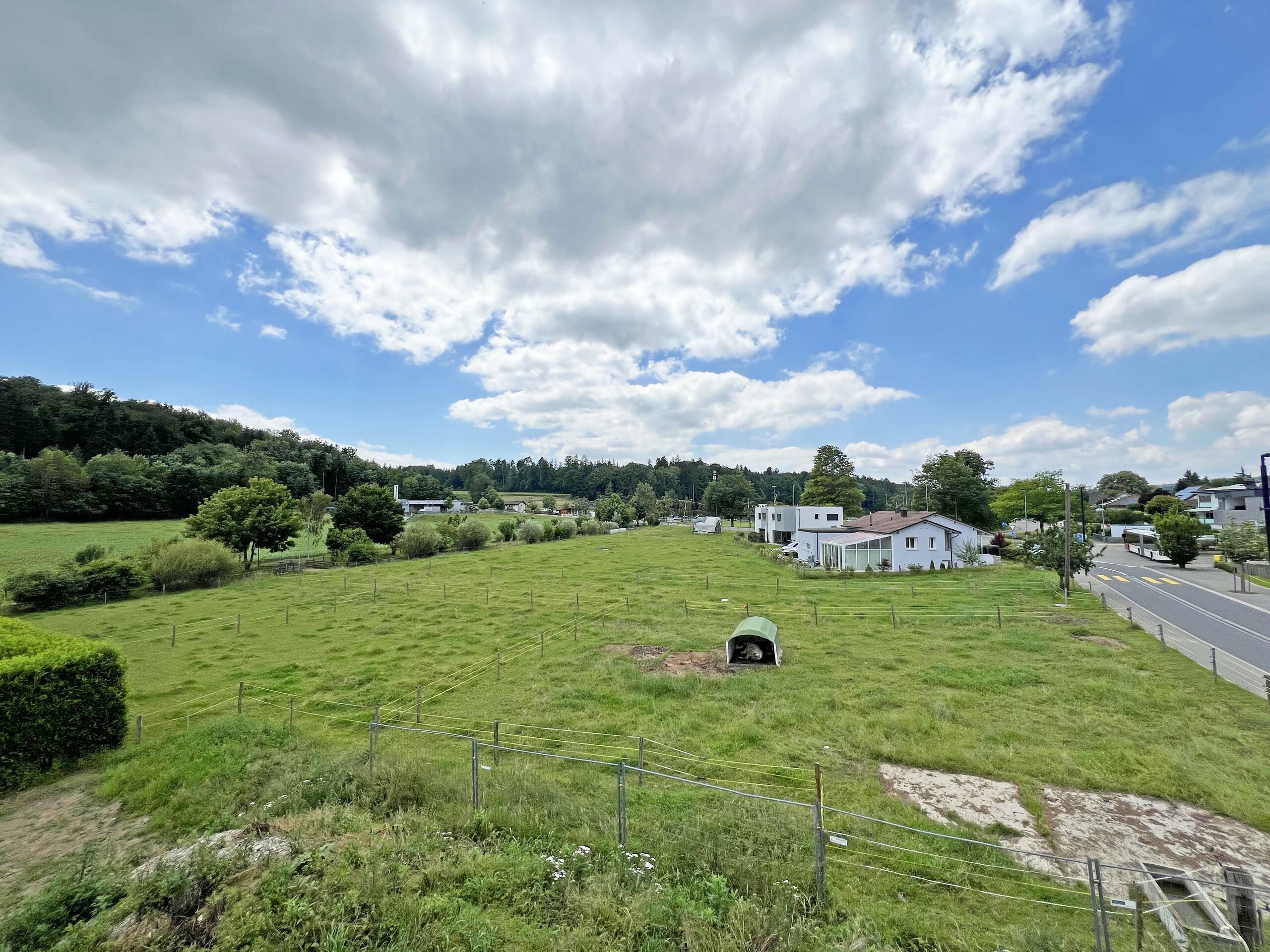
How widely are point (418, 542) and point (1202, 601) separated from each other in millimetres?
59796

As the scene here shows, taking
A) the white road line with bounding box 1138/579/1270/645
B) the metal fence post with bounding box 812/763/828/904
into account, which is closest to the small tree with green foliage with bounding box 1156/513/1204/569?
the white road line with bounding box 1138/579/1270/645

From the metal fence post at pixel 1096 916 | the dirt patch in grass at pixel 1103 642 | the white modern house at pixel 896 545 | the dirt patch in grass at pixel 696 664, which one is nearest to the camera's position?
the metal fence post at pixel 1096 916

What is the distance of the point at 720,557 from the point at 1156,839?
4091 centimetres

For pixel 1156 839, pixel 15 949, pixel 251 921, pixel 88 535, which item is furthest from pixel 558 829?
pixel 88 535

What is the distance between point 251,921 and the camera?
5.20 m

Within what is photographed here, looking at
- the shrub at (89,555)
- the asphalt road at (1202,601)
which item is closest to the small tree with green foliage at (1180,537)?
the asphalt road at (1202,601)

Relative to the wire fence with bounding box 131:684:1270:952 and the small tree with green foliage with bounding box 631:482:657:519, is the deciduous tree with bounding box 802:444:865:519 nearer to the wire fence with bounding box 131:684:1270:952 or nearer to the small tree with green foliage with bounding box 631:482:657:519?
the small tree with green foliage with bounding box 631:482:657:519

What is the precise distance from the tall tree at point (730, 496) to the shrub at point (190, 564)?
79181 mm

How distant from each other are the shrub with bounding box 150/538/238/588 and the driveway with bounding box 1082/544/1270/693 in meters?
53.3

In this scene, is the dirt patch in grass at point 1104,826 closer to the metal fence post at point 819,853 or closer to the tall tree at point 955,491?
the metal fence post at point 819,853

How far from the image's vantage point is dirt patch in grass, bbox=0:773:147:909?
24.7 ft

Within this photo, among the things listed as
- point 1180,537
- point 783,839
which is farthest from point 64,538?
point 1180,537

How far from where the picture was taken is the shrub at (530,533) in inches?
2532

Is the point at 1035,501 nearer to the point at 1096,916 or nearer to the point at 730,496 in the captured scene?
the point at 730,496
